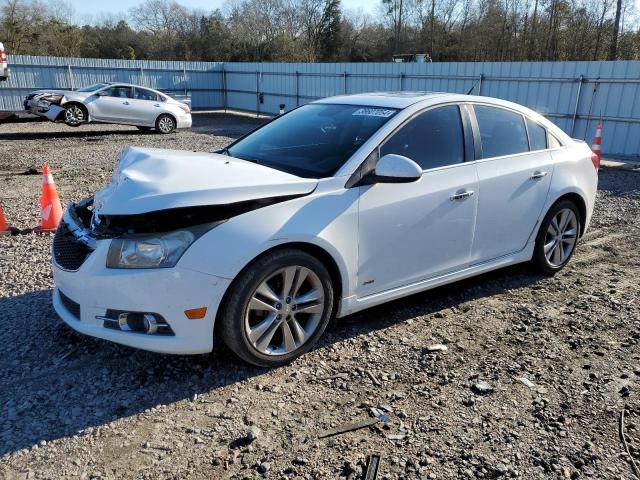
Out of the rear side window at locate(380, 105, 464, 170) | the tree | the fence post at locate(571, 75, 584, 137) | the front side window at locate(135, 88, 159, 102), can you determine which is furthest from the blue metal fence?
the tree

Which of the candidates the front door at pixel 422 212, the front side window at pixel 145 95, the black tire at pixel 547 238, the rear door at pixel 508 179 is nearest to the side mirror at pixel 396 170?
the front door at pixel 422 212

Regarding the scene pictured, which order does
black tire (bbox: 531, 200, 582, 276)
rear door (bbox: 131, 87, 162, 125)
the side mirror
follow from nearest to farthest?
the side mirror < black tire (bbox: 531, 200, 582, 276) < rear door (bbox: 131, 87, 162, 125)

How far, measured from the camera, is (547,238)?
5.04 m

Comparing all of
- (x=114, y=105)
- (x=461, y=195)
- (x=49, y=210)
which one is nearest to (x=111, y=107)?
(x=114, y=105)

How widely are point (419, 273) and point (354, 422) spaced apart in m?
1.41

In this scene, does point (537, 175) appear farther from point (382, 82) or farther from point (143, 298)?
point (382, 82)

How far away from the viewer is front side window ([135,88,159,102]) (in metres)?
17.6

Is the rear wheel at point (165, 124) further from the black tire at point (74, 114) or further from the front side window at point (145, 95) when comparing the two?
the black tire at point (74, 114)

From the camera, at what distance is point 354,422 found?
295cm

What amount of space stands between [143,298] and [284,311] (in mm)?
864

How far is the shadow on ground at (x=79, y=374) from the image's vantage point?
9.53ft

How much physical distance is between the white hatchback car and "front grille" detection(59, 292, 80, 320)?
0.02 metres

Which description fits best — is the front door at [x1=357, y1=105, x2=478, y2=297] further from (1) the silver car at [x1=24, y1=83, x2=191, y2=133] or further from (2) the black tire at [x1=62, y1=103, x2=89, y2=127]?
(2) the black tire at [x1=62, y1=103, x2=89, y2=127]

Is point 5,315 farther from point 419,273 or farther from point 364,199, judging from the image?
point 419,273
